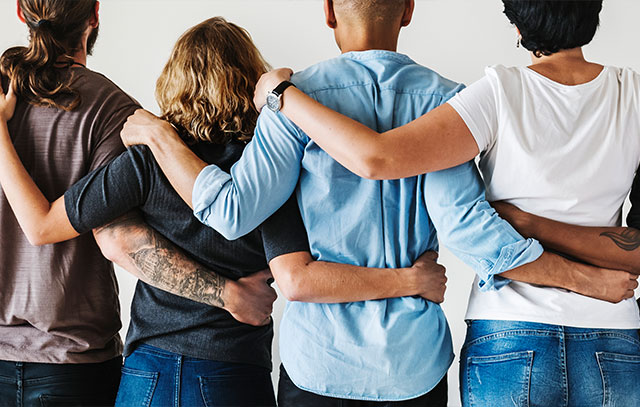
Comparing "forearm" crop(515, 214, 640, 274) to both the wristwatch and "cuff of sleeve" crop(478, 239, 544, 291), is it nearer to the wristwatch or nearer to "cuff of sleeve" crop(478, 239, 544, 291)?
"cuff of sleeve" crop(478, 239, 544, 291)

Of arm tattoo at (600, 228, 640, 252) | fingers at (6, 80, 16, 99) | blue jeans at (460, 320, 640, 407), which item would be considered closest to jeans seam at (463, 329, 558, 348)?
blue jeans at (460, 320, 640, 407)

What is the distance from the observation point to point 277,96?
1.34 m

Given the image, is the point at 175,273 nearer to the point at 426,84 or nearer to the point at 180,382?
the point at 180,382

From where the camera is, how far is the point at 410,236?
4.64 feet

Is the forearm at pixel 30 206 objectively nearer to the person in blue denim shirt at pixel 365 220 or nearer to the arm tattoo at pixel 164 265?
the arm tattoo at pixel 164 265

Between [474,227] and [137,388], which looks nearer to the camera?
[474,227]

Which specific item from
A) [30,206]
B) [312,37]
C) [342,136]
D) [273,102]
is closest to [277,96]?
[273,102]

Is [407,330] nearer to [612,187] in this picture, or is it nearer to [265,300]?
[265,300]

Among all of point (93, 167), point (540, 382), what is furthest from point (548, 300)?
point (93, 167)

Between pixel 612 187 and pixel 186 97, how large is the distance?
3.16 feet

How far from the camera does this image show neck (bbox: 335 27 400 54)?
143cm

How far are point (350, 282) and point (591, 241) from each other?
0.49 meters

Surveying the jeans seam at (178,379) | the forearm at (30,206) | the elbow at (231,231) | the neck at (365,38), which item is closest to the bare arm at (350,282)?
the elbow at (231,231)

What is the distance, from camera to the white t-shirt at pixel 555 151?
4.27ft
